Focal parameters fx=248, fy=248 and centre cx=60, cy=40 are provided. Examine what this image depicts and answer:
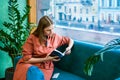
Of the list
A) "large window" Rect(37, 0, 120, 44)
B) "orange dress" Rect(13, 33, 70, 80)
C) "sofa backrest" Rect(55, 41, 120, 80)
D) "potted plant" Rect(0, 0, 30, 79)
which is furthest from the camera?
"potted plant" Rect(0, 0, 30, 79)

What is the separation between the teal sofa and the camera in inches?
109

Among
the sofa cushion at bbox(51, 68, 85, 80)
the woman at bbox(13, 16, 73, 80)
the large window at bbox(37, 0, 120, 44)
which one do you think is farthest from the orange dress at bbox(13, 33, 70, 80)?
the large window at bbox(37, 0, 120, 44)

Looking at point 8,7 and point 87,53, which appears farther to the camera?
point 8,7

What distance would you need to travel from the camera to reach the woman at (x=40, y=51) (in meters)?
3.04

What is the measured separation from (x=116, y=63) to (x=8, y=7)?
215cm

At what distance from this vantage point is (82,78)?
122 inches

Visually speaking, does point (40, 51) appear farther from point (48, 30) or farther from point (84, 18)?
point (84, 18)

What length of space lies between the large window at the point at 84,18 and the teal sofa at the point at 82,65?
350mm

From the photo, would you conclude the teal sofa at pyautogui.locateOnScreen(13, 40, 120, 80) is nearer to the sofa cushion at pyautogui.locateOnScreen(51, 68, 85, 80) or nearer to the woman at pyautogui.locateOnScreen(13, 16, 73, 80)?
the sofa cushion at pyautogui.locateOnScreen(51, 68, 85, 80)

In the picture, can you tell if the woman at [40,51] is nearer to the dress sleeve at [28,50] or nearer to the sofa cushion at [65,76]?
the dress sleeve at [28,50]

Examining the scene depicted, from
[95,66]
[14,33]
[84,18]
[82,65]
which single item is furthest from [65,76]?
[14,33]

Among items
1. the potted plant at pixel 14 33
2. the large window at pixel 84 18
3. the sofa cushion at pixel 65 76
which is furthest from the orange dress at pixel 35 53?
the potted plant at pixel 14 33

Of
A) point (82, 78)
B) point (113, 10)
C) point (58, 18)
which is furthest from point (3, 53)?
point (113, 10)

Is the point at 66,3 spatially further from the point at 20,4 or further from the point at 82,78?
the point at 82,78
